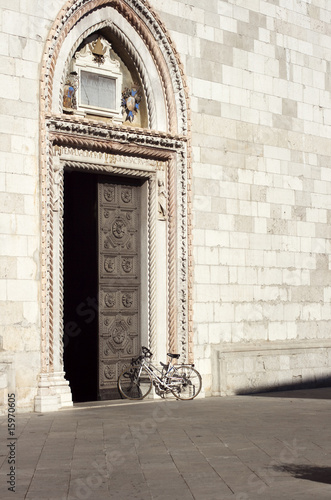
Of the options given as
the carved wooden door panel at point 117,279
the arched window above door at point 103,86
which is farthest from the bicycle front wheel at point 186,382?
the arched window above door at point 103,86

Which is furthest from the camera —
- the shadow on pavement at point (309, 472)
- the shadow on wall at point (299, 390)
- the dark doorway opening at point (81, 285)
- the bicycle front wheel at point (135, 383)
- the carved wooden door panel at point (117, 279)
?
the shadow on wall at point (299, 390)

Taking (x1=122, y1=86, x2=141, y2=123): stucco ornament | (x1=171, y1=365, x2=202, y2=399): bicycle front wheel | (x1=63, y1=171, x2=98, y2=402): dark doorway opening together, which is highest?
(x1=122, y1=86, x2=141, y2=123): stucco ornament

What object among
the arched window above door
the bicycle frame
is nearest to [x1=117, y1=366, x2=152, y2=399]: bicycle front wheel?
the bicycle frame

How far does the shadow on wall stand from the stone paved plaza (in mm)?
1866

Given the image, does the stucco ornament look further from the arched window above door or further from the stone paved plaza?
the stone paved plaza

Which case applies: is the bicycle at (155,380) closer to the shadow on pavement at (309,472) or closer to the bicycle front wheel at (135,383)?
the bicycle front wheel at (135,383)

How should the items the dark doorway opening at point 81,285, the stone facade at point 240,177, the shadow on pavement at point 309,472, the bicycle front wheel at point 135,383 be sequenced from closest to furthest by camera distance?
the shadow on pavement at point 309,472
the stone facade at point 240,177
the bicycle front wheel at point 135,383
the dark doorway opening at point 81,285

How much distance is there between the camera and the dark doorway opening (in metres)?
13.6

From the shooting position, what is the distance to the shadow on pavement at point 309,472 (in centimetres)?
681

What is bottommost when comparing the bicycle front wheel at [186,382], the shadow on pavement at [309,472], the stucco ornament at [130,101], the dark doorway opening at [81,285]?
the shadow on pavement at [309,472]

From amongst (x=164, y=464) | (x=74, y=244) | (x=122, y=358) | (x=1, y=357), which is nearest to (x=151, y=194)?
(x=74, y=244)

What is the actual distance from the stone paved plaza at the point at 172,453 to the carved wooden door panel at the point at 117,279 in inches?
47.5

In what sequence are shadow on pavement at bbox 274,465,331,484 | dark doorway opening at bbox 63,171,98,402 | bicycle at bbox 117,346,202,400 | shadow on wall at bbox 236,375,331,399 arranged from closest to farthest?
shadow on pavement at bbox 274,465,331,484
bicycle at bbox 117,346,202,400
dark doorway opening at bbox 63,171,98,402
shadow on wall at bbox 236,375,331,399

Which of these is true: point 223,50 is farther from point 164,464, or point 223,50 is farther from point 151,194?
point 164,464
